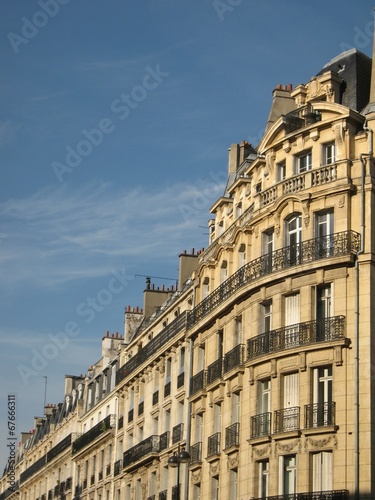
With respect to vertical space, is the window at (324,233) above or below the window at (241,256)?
below

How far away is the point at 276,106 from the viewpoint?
145ft

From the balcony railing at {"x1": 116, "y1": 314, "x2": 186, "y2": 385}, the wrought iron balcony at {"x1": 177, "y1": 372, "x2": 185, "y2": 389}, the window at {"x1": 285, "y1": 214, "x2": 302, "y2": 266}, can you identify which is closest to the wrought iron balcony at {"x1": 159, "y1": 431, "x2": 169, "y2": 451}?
the wrought iron balcony at {"x1": 177, "y1": 372, "x2": 185, "y2": 389}

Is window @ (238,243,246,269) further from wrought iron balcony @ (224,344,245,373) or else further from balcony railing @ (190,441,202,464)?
balcony railing @ (190,441,202,464)

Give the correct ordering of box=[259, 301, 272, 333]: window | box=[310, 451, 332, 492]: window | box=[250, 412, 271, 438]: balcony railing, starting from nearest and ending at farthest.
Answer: box=[310, 451, 332, 492]: window < box=[250, 412, 271, 438]: balcony railing < box=[259, 301, 272, 333]: window

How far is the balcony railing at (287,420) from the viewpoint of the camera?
3513 centimetres

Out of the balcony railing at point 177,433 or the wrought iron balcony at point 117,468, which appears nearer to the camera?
the balcony railing at point 177,433

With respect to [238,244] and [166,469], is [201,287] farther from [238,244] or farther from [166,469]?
[166,469]

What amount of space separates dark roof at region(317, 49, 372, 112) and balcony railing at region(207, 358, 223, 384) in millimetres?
10222

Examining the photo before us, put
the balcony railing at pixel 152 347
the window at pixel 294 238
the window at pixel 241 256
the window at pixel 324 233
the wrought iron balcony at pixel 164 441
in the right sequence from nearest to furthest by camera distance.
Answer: the window at pixel 324 233
the window at pixel 294 238
the window at pixel 241 256
the wrought iron balcony at pixel 164 441
the balcony railing at pixel 152 347

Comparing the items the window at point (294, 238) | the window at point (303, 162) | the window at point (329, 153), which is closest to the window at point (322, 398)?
the window at point (294, 238)

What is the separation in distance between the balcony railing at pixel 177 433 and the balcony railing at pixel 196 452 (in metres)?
2.34

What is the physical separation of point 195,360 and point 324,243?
1053 centimetres

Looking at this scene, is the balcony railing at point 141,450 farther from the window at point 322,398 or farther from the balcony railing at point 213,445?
the window at point 322,398

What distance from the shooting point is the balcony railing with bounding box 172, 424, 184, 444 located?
150 ft
